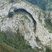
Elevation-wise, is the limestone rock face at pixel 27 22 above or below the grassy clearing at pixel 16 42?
above

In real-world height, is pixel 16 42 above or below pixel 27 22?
below

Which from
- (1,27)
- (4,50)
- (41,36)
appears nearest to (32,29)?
(41,36)

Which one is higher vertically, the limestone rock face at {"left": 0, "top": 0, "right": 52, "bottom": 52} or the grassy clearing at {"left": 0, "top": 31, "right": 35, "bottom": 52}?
the limestone rock face at {"left": 0, "top": 0, "right": 52, "bottom": 52}

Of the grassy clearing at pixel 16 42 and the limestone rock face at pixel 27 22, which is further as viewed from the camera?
the limestone rock face at pixel 27 22

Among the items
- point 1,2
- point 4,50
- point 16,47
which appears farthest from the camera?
point 1,2

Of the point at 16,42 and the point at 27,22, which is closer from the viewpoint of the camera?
the point at 16,42

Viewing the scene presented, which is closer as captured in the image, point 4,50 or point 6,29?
point 4,50

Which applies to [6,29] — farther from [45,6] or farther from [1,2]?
[45,6]

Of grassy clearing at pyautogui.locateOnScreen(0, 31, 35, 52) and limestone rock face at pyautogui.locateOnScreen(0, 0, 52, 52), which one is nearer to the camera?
grassy clearing at pyautogui.locateOnScreen(0, 31, 35, 52)
